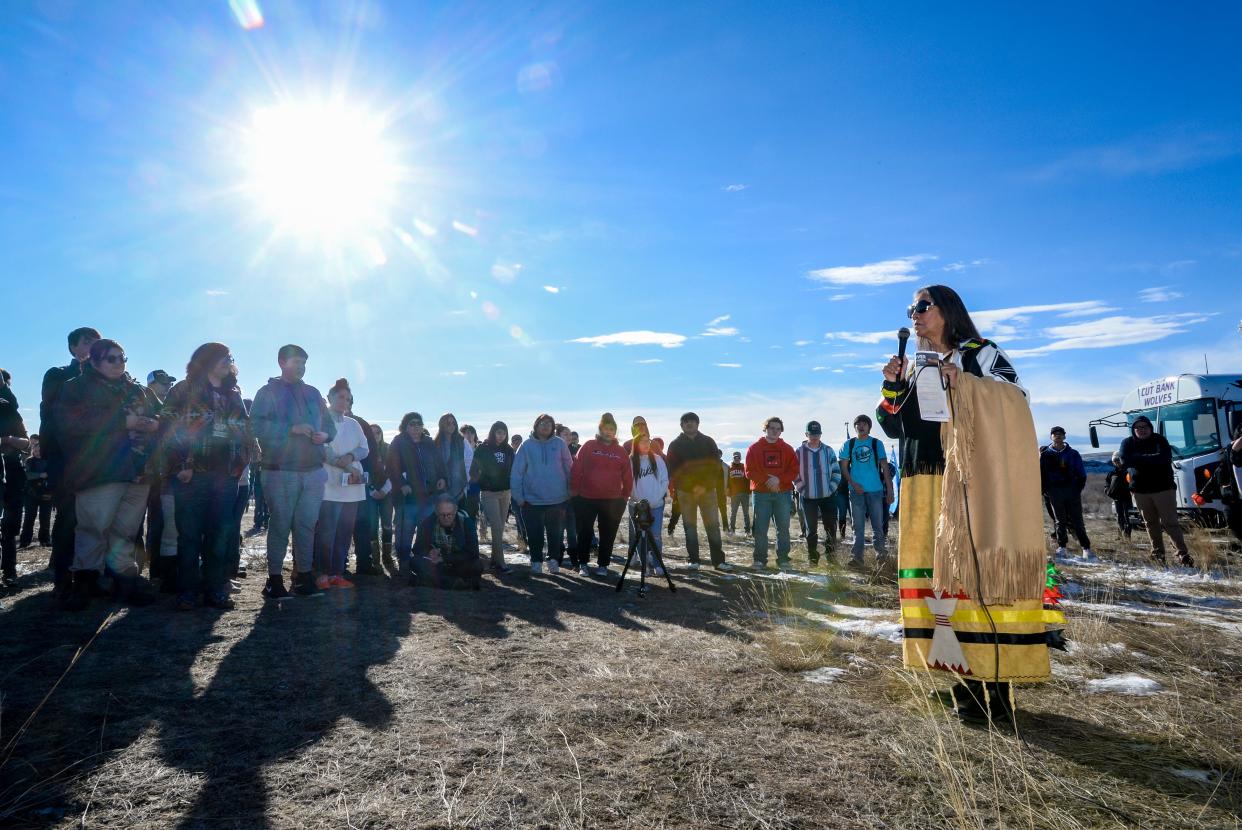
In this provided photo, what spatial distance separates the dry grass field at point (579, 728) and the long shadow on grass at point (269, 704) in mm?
16

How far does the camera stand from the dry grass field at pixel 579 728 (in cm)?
238

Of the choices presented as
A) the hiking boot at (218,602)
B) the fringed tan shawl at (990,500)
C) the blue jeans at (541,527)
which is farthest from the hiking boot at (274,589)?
the fringed tan shawl at (990,500)

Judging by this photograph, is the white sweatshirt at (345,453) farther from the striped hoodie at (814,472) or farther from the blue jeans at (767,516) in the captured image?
the striped hoodie at (814,472)

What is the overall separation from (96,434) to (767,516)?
757 cm

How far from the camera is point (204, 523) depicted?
5617 mm

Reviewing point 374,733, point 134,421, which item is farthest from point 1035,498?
point 134,421

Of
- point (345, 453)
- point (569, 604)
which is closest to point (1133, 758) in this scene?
point (569, 604)

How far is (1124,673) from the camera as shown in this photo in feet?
13.3

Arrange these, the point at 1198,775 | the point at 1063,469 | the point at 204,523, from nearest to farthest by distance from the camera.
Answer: the point at 1198,775 < the point at 204,523 < the point at 1063,469

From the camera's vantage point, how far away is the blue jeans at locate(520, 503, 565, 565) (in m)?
9.18

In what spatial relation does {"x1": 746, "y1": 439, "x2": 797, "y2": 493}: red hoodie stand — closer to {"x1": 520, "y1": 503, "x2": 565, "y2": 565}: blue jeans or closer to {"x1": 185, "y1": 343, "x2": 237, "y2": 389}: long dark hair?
{"x1": 520, "y1": 503, "x2": 565, "y2": 565}: blue jeans

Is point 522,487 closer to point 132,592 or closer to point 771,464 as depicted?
point 771,464

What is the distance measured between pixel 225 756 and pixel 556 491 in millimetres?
6253

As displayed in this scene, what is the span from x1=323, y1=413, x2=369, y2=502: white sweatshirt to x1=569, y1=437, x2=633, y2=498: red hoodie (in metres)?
2.60
